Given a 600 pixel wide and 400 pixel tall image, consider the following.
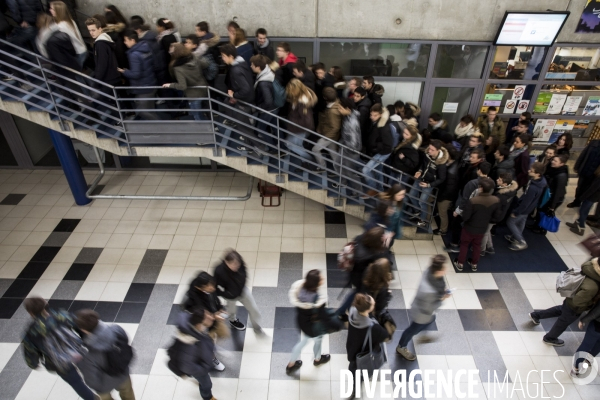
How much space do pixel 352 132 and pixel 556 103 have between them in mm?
4137

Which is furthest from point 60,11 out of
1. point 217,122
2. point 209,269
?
point 209,269

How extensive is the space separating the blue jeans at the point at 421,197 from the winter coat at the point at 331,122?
1.38 meters

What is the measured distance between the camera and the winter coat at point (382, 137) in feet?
19.0

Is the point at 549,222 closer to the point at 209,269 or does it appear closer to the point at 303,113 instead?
the point at 303,113

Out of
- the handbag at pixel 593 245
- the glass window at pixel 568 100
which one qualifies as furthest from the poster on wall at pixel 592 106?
the handbag at pixel 593 245

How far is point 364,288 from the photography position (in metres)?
4.29

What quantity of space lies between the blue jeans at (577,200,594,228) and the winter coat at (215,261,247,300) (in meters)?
5.53

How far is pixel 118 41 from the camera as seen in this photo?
224 inches

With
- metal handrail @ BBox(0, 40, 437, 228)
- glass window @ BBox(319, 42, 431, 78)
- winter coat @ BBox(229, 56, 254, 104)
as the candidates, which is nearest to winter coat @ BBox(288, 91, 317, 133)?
metal handrail @ BBox(0, 40, 437, 228)

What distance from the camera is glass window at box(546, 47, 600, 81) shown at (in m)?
6.96

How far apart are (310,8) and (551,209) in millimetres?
4712

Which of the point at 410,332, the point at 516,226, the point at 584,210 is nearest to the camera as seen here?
the point at 410,332

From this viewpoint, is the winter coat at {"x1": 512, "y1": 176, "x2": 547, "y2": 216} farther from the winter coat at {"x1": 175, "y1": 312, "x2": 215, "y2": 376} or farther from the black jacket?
the winter coat at {"x1": 175, "y1": 312, "x2": 215, "y2": 376}

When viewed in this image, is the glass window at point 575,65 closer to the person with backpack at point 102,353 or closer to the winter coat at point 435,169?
the winter coat at point 435,169
